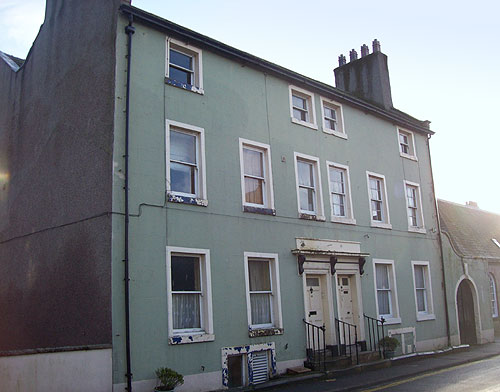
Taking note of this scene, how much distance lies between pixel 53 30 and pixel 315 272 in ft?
35.0

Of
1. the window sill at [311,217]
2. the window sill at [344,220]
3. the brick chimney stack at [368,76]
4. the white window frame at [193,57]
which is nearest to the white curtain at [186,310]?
the window sill at [311,217]

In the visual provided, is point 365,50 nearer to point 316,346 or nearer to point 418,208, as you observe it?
point 418,208

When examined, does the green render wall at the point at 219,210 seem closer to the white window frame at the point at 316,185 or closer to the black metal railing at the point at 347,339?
the white window frame at the point at 316,185

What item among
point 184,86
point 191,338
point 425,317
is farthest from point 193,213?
point 425,317

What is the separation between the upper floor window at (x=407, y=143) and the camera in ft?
70.0

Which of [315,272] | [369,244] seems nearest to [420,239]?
[369,244]

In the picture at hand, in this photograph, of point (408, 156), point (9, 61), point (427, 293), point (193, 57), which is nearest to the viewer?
point (193, 57)

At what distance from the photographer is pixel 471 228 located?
3036cm

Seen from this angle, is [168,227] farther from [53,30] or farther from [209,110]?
[53,30]

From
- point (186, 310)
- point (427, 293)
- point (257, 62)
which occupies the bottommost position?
point (186, 310)

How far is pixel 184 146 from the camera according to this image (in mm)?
13305

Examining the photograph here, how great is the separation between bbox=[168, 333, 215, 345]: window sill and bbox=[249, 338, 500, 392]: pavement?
1.57 metres

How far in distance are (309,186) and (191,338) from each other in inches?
258

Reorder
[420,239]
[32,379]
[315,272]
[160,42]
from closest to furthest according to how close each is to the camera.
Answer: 1. [32,379]
2. [160,42]
3. [315,272]
4. [420,239]
